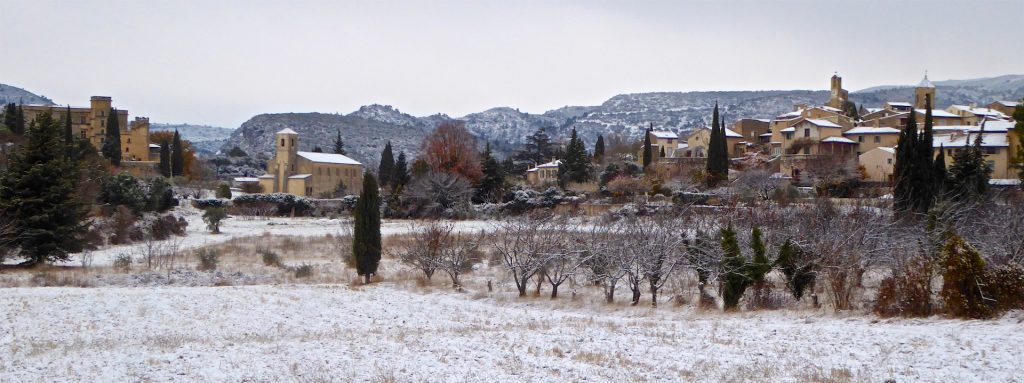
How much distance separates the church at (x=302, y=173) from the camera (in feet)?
236

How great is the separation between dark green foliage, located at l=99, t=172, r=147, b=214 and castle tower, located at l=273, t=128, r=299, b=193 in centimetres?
2791

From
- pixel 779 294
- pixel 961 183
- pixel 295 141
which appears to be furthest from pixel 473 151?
pixel 779 294

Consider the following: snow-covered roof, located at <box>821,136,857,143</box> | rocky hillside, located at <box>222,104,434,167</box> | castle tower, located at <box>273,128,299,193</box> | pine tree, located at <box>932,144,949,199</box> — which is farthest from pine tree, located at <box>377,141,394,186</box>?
rocky hillside, located at <box>222,104,434,167</box>

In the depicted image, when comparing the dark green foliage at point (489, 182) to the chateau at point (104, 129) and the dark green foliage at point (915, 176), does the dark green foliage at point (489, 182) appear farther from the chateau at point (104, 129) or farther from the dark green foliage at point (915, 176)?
the chateau at point (104, 129)

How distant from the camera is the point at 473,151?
2682 inches

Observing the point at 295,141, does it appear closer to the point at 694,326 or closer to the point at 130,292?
the point at 130,292

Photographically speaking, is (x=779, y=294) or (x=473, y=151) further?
(x=473, y=151)

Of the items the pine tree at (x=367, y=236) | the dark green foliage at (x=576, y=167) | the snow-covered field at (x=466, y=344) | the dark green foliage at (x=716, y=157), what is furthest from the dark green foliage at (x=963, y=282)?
the dark green foliage at (x=576, y=167)

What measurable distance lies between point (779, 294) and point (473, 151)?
50916mm

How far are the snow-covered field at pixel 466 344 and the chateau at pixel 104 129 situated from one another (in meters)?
69.2

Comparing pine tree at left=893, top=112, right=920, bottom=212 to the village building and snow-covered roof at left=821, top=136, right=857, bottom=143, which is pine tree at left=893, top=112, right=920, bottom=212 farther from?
the village building

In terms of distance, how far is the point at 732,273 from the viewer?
1741 centimetres

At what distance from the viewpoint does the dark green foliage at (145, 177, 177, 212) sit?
4631 cm

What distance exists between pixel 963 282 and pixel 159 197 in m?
44.6
